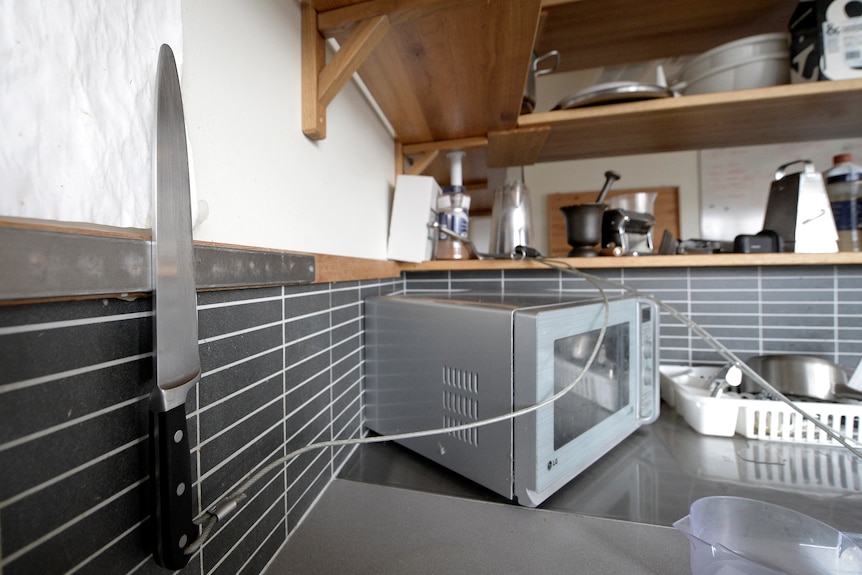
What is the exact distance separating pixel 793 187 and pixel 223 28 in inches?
45.0

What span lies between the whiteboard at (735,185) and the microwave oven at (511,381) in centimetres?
246

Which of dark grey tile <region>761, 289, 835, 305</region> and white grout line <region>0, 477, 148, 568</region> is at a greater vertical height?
dark grey tile <region>761, 289, 835, 305</region>

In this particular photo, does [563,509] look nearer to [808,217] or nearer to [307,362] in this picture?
[307,362]

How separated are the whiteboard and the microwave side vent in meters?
2.77

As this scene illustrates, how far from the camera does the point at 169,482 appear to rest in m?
0.25

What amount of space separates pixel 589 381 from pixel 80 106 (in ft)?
2.22

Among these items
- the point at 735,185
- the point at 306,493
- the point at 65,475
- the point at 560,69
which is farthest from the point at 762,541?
the point at 735,185

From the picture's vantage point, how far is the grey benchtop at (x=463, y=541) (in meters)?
0.41

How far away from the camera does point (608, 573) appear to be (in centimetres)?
40

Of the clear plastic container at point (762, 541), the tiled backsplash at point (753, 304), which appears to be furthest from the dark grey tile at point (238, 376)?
the tiled backsplash at point (753, 304)

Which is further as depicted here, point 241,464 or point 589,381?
point 589,381

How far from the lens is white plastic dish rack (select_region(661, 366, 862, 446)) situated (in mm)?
646

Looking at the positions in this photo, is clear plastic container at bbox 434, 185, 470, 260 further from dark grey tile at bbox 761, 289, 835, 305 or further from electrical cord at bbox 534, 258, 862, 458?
dark grey tile at bbox 761, 289, 835, 305

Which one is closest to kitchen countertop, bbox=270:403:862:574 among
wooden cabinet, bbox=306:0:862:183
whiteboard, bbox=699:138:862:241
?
wooden cabinet, bbox=306:0:862:183
